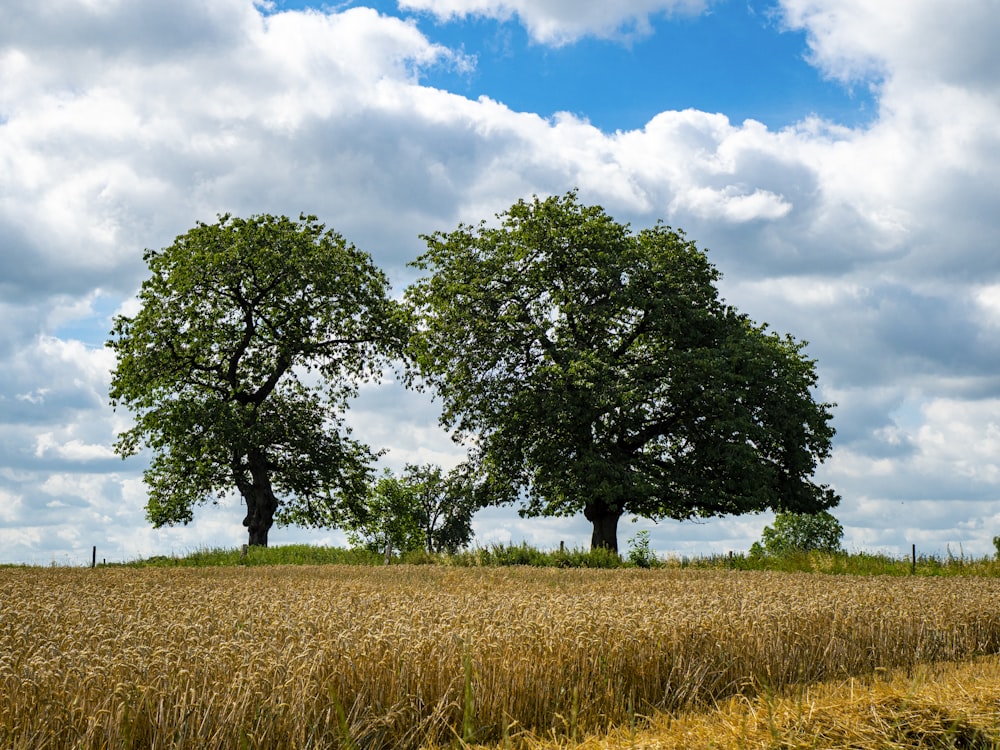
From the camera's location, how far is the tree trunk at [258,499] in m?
36.8

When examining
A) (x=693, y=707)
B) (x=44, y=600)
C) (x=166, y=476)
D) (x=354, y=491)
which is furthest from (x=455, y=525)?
(x=693, y=707)

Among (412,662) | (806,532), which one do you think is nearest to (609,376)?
(412,662)

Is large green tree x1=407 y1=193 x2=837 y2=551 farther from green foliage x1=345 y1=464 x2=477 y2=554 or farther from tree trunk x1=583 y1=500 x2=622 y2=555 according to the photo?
green foliage x1=345 y1=464 x2=477 y2=554

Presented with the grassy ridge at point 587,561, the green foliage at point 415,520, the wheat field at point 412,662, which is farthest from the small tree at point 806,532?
the wheat field at point 412,662

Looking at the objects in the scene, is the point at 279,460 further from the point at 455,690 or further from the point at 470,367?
the point at 455,690

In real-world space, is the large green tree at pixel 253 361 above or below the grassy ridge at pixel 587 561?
above

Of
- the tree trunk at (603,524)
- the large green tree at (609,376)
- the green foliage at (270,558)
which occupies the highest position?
the large green tree at (609,376)

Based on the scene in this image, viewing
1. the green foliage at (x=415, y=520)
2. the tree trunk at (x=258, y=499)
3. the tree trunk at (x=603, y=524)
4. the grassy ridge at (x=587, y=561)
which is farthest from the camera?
the green foliage at (x=415, y=520)

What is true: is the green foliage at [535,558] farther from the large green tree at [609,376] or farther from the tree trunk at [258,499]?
the tree trunk at [258,499]

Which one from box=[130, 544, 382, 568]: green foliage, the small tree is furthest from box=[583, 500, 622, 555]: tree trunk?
the small tree

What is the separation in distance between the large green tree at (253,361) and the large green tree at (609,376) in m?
4.92

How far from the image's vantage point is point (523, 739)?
6.61 m

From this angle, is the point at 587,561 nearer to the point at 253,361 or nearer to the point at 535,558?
the point at 535,558

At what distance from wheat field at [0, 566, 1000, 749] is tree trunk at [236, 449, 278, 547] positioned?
24.6 meters
